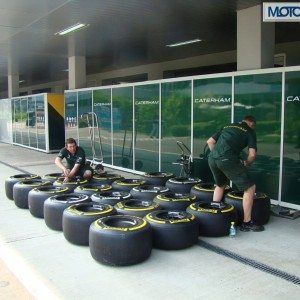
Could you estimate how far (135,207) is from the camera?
5160 millimetres

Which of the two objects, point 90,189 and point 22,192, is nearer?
point 90,189

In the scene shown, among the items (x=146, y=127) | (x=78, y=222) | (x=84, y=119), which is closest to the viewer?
(x=78, y=222)

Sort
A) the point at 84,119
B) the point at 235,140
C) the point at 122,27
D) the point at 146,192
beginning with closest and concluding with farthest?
the point at 235,140
the point at 146,192
the point at 122,27
the point at 84,119

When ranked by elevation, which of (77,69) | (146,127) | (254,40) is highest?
(77,69)

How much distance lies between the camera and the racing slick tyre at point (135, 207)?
4984 mm

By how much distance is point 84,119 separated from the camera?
12.1m

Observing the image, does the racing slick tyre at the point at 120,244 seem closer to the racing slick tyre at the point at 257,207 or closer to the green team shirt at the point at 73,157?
the racing slick tyre at the point at 257,207

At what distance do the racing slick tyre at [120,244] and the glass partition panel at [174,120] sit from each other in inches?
168

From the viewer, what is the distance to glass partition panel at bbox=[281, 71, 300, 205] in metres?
6.16

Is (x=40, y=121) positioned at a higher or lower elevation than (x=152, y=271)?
higher

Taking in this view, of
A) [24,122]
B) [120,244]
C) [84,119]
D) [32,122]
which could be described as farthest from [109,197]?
[24,122]

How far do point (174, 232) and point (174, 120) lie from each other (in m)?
4.40

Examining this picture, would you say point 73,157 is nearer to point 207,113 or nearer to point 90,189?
point 90,189

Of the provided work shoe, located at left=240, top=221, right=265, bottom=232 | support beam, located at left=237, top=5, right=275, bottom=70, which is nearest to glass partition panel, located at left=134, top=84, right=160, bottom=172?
support beam, located at left=237, top=5, right=275, bottom=70
